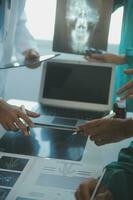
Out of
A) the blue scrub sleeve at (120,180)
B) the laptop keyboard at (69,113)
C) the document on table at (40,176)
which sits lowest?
the document on table at (40,176)

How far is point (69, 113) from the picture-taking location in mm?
1562

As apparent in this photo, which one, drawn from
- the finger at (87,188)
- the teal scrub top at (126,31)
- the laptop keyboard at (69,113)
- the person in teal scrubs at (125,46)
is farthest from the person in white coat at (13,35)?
the finger at (87,188)

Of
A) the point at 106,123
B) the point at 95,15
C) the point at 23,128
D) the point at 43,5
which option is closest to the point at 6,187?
the point at 23,128

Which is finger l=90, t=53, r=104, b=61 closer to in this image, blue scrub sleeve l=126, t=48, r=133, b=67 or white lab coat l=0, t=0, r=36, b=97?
blue scrub sleeve l=126, t=48, r=133, b=67

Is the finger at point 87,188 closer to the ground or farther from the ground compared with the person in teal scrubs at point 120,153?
closer to the ground

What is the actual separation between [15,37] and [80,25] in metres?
0.36

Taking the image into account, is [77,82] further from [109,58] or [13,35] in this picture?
[13,35]

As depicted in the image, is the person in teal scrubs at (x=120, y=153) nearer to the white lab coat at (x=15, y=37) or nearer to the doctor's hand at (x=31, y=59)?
the doctor's hand at (x=31, y=59)

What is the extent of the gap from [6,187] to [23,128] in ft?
0.72

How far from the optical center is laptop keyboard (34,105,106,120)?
1.53 metres

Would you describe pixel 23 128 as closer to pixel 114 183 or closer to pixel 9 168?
pixel 9 168

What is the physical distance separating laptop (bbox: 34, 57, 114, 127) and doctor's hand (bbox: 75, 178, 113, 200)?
617 mm

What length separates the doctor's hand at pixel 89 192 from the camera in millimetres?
871

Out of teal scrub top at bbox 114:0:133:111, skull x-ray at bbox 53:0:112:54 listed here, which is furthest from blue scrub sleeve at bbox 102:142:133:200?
skull x-ray at bbox 53:0:112:54
